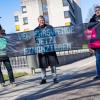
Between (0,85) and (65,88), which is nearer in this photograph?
(65,88)

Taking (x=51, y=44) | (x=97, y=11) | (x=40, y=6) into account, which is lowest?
(x=51, y=44)

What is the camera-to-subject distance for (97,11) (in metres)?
11.3

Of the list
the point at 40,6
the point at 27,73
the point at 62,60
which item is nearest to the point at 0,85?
the point at 27,73

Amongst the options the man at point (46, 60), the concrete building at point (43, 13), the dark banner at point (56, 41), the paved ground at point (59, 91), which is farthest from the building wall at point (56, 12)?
the paved ground at point (59, 91)

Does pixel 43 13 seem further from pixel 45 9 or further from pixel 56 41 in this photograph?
pixel 56 41

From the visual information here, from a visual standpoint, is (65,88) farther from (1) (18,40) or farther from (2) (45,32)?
(1) (18,40)

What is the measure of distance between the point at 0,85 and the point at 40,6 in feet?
287

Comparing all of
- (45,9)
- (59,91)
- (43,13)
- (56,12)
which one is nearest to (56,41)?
(59,91)

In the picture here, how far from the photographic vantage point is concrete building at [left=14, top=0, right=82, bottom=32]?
93.4 metres

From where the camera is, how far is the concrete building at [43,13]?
9338 cm

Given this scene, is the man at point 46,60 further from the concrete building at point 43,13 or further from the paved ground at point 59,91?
the concrete building at point 43,13

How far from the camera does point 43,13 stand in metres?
97.6

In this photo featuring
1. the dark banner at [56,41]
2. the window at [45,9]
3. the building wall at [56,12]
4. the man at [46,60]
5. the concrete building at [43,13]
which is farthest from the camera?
the window at [45,9]

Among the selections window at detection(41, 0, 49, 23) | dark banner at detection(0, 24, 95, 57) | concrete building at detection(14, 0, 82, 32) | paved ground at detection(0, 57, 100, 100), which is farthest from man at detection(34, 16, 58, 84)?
window at detection(41, 0, 49, 23)
